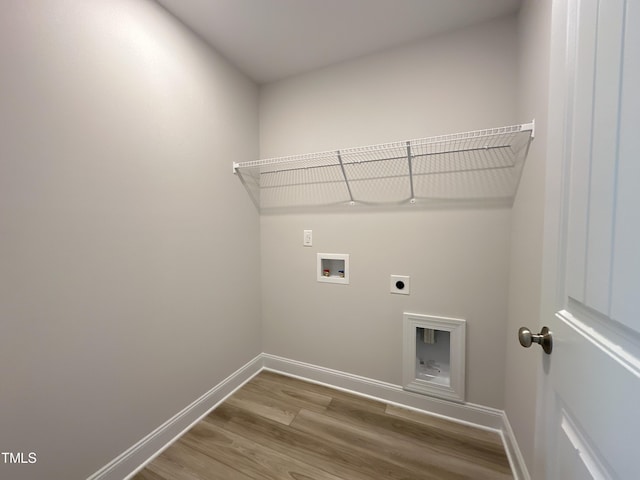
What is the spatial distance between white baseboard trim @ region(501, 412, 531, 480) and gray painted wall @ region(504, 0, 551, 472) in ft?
0.16

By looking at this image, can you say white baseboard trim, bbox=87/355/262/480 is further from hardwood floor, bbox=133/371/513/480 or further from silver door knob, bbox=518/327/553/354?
silver door knob, bbox=518/327/553/354

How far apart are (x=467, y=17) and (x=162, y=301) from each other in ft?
7.63

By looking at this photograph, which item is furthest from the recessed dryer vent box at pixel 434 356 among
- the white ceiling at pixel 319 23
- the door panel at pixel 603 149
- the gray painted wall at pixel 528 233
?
the white ceiling at pixel 319 23

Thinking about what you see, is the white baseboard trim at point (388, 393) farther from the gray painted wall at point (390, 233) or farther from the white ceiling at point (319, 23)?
the white ceiling at point (319, 23)

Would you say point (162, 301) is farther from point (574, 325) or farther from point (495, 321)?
point (495, 321)

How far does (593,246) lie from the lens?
0.49 m

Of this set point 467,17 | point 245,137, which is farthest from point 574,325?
point 245,137

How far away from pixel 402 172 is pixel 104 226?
1655mm

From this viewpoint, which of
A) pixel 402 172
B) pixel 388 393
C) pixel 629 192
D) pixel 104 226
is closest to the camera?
pixel 629 192

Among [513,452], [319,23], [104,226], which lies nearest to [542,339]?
[513,452]

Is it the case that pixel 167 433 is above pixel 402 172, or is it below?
below

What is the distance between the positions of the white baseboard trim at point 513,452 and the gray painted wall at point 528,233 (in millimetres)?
48

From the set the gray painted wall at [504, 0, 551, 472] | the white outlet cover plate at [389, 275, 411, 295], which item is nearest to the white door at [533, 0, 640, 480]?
the gray painted wall at [504, 0, 551, 472]

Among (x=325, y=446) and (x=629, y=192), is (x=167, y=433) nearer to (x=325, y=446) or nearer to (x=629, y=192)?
(x=325, y=446)
